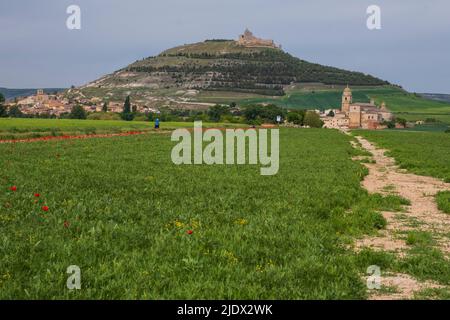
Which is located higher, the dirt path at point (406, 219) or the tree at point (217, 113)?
the tree at point (217, 113)

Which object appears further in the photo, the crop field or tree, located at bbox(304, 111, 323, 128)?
tree, located at bbox(304, 111, 323, 128)

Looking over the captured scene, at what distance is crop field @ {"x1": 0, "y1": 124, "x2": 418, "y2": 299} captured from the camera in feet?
23.9

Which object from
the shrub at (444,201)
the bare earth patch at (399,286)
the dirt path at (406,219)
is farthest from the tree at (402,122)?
the bare earth patch at (399,286)

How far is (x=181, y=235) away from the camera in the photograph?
9.99 metres

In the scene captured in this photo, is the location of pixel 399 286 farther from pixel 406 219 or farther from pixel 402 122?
pixel 402 122

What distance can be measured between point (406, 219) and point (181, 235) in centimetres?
724

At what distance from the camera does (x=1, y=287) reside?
272 inches

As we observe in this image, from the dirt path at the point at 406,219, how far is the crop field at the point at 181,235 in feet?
1.69

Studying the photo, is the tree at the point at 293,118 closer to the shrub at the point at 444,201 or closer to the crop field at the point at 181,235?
the crop field at the point at 181,235

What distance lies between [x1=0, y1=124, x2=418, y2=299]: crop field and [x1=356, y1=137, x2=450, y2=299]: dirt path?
0.51 m

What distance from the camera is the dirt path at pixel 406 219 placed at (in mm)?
8172

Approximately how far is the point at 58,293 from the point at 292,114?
146468 millimetres

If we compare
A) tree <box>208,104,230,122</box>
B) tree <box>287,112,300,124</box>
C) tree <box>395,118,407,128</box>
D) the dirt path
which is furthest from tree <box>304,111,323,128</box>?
the dirt path

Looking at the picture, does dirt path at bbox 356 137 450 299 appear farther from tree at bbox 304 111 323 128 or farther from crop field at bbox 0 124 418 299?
tree at bbox 304 111 323 128
